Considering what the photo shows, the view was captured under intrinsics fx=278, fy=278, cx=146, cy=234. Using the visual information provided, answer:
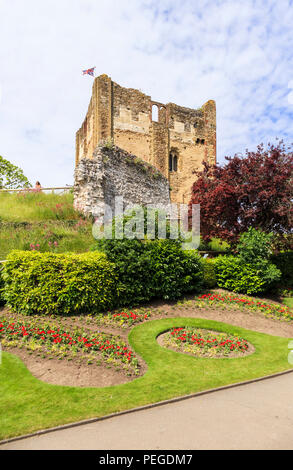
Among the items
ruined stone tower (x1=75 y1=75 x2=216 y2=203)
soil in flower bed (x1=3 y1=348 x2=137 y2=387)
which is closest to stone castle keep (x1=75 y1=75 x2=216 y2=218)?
ruined stone tower (x1=75 y1=75 x2=216 y2=203)

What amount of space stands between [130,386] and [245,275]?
26.9ft

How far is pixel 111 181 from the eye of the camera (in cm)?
1638

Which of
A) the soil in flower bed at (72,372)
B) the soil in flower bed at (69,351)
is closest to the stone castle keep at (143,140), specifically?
the soil in flower bed at (69,351)

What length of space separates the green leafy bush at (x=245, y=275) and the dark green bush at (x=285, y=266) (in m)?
2.34

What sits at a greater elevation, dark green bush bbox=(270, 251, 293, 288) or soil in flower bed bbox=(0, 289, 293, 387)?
dark green bush bbox=(270, 251, 293, 288)

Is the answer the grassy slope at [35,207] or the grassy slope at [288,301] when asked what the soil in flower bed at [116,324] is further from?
the grassy slope at [35,207]

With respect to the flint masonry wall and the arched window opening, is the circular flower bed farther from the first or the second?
the arched window opening

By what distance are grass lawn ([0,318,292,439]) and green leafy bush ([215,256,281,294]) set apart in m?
4.47

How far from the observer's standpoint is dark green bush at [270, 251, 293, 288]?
13586mm

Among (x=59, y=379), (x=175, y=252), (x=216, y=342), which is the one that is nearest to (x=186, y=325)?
(x=216, y=342)

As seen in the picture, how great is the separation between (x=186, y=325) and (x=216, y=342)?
1.33 meters

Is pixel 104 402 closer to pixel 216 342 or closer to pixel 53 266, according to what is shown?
pixel 216 342
